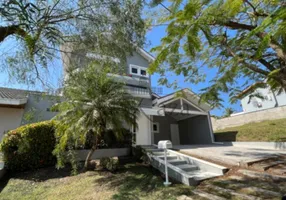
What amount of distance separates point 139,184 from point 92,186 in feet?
6.45

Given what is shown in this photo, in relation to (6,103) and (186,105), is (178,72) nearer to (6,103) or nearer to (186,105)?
(186,105)

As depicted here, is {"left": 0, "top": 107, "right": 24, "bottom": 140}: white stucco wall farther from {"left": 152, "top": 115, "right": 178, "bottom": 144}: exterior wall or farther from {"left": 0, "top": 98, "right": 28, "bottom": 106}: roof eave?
{"left": 152, "top": 115, "right": 178, "bottom": 144}: exterior wall

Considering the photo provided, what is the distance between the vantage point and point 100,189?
7.12 meters

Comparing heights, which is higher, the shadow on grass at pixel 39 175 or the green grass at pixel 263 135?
the green grass at pixel 263 135

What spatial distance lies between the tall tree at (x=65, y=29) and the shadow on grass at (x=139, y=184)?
508 centimetres

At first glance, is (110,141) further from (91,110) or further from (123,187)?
(123,187)

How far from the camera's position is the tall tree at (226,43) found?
4.10 m

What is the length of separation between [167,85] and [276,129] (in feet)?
38.8

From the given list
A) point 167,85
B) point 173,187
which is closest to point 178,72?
point 167,85

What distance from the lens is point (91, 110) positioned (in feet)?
29.5

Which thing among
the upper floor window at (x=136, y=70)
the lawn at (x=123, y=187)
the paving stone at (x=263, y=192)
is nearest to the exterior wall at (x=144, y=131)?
the lawn at (x=123, y=187)

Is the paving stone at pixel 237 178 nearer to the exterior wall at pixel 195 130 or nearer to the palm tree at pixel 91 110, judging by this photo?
the palm tree at pixel 91 110

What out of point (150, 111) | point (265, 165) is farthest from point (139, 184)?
point (150, 111)

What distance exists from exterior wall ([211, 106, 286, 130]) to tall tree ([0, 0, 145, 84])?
70.2ft
